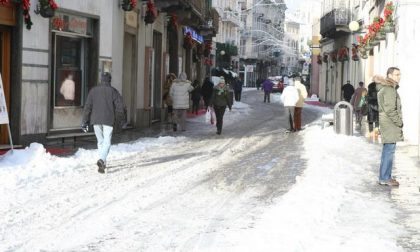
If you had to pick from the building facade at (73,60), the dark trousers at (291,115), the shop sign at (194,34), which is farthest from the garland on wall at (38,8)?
the shop sign at (194,34)

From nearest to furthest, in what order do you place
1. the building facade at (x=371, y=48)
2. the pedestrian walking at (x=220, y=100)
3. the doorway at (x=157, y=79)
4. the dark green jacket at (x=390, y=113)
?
the dark green jacket at (x=390, y=113)
the building facade at (x=371, y=48)
the pedestrian walking at (x=220, y=100)
the doorway at (x=157, y=79)

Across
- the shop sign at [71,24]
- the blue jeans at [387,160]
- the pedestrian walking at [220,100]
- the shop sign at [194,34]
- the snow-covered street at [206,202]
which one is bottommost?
the snow-covered street at [206,202]

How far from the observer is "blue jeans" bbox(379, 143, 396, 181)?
10859mm

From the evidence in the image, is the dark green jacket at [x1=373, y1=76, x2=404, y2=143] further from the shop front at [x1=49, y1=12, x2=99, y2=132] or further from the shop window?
the shop window

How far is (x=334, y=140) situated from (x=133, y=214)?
10485mm

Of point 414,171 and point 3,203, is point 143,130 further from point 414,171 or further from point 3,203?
point 3,203

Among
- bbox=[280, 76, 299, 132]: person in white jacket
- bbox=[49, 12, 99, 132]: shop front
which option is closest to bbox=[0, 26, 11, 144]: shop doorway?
bbox=[49, 12, 99, 132]: shop front

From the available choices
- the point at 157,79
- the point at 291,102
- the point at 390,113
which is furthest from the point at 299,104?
the point at 390,113

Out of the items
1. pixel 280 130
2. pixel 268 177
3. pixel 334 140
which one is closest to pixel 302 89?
pixel 280 130

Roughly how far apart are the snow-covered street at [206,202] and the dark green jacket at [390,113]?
0.80 meters

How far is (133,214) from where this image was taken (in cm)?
827

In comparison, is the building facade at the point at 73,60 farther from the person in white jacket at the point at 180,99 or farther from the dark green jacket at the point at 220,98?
the dark green jacket at the point at 220,98

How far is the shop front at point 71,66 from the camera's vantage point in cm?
1673

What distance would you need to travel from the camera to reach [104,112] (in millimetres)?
12094
